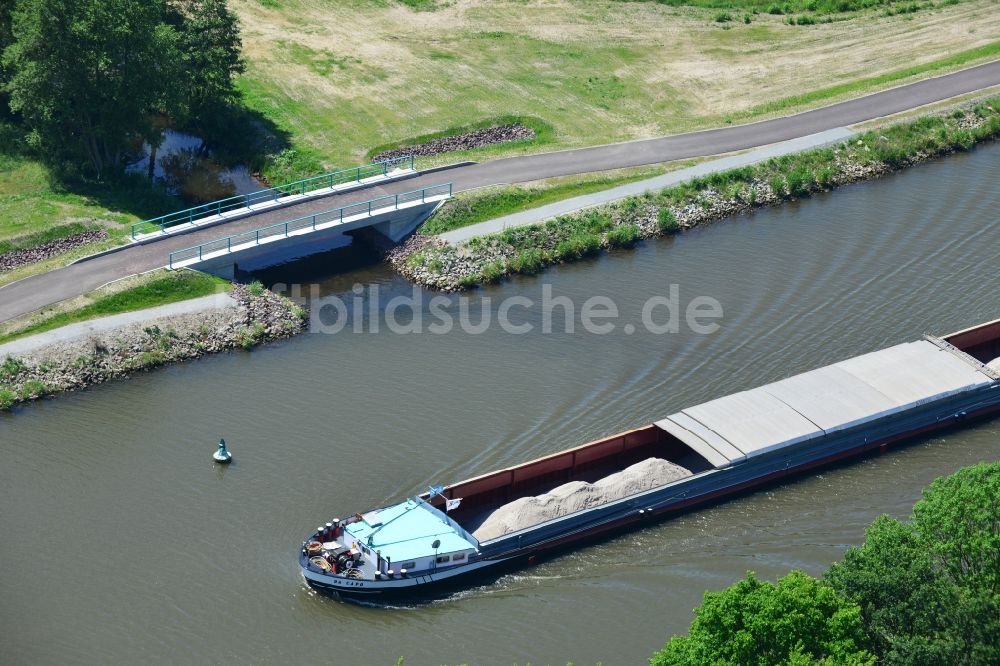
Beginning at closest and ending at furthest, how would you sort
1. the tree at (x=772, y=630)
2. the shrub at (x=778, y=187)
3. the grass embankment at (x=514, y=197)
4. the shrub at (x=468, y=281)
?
the tree at (x=772, y=630)
the shrub at (x=468, y=281)
the grass embankment at (x=514, y=197)
the shrub at (x=778, y=187)

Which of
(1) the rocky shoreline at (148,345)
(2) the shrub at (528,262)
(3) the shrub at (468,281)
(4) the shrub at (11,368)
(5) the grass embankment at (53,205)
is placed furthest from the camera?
(2) the shrub at (528,262)

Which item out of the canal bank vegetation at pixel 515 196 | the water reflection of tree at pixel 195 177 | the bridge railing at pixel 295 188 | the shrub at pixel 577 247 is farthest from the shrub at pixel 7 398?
the shrub at pixel 577 247

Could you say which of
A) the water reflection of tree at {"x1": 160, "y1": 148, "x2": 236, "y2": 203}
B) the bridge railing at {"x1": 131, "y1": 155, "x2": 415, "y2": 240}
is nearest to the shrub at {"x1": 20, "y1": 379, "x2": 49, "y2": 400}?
the bridge railing at {"x1": 131, "y1": 155, "x2": 415, "y2": 240}

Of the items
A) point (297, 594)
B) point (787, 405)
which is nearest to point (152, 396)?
point (297, 594)

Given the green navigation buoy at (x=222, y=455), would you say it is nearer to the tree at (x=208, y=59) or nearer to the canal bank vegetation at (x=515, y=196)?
the canal bank vegetation at (x=515, y=196)

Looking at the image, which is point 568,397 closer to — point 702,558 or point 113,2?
point 702,558

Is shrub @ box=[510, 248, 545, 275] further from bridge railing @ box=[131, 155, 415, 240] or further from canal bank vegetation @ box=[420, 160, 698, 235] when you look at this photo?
bridge railing @ box=[131, 155, 415, 240]

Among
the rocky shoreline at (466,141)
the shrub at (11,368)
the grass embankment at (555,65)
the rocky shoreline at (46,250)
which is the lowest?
the shrub at (11,368)

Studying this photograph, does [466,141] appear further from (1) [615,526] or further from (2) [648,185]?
(1) [615,526]
